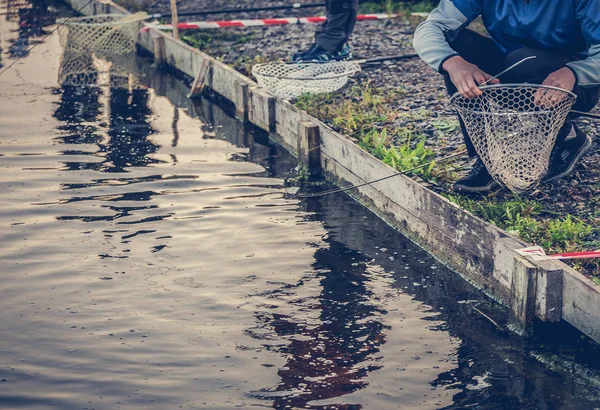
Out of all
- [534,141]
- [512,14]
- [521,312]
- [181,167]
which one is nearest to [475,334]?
[521,312]

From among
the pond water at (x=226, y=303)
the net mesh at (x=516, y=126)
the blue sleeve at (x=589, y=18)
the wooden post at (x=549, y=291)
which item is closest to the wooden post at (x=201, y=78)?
the pond water at (x=226, y=303)

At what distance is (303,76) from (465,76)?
12.2 feet

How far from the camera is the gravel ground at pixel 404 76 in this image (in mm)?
6859

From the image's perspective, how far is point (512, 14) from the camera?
21.0 ft

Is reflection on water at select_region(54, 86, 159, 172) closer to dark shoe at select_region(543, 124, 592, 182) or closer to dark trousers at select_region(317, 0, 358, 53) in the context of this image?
dark trousers at select_region(317, 0, 358, 53)

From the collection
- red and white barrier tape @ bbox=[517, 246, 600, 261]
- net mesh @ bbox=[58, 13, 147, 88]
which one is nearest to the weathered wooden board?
red and white barrier tape @ bbox=[517, 246, 600, 261]

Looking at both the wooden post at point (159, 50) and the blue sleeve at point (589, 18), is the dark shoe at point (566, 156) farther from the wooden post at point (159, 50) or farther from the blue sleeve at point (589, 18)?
the wooden post at point (159, 50)

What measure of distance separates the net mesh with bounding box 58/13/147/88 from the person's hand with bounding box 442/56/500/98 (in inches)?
255

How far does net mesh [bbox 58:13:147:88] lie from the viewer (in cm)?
1230

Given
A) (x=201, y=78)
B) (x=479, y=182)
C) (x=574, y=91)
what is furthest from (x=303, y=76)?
(x=574, y=91)

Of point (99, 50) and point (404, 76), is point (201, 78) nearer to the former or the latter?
point (404, 76)

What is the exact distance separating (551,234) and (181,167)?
3.62 m

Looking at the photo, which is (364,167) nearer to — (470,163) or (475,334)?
(470,163)

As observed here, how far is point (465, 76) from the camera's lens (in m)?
6.10
